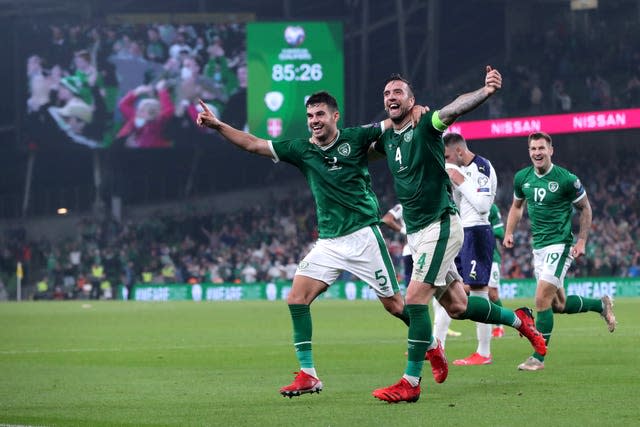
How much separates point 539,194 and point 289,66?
29789 millimetres

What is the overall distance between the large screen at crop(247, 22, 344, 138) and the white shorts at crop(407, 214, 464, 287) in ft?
107

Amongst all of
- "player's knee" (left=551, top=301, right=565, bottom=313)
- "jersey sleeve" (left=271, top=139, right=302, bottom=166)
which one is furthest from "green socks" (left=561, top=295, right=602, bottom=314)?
"jersey sleeve" (left=271, top=139, right=302, bottom=166)

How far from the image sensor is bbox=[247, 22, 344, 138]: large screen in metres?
42.4

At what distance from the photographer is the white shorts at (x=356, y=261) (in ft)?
33.0

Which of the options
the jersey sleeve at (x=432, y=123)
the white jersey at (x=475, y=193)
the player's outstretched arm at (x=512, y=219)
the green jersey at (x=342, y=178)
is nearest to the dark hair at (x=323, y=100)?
the green jersey at (x=342, y=178)

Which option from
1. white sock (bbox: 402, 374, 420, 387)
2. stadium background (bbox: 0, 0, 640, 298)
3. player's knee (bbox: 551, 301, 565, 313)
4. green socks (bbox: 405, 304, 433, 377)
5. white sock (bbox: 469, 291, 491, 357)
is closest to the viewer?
white sock (bbox: 402, 374, 420, 387)

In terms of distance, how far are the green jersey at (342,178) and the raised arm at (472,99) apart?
93 cm

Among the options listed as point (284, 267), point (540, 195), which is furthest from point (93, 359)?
point (284, 267)

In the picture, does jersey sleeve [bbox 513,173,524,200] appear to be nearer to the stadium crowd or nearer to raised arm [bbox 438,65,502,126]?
raised arm [bbox 438,65,502,126]

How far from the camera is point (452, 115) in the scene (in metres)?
9.16

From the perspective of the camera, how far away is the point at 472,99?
29.6ft

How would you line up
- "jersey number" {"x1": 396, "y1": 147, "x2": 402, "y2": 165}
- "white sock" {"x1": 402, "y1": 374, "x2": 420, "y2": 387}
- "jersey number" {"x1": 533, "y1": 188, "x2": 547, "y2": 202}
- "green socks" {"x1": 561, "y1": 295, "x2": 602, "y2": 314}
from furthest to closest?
"green socks" {"x1": 561, "y1": 295, "x2": 602, "y2": 314} → "jersey number" {"x1": 533, "y1": 188, "x2": 547, "y2": 202} → "jersey number" {"x1": 396, "y1": 147, "x2": 402, "y2": 165} → "white sock" {"x1": 402, "y1": 374, "x2": 420, "y2": 387}

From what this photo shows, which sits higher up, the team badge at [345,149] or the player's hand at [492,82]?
the player's hand at [492,82]

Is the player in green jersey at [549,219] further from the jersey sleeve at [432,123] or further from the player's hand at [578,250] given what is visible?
the jersey sleeve at [432,123]
